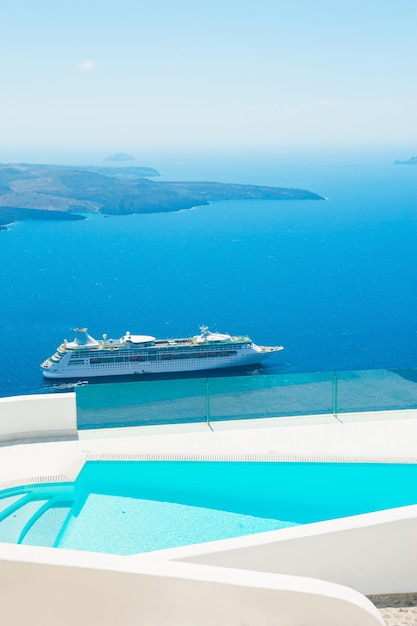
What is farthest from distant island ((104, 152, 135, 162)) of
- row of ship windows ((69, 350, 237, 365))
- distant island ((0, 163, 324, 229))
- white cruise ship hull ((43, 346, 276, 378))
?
row of ship windows ((69, 350, 237, 365))

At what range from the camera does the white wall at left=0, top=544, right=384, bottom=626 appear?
5.94 feet

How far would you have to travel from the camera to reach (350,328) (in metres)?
25.3

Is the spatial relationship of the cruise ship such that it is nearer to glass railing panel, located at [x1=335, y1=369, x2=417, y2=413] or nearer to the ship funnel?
the ship funnel

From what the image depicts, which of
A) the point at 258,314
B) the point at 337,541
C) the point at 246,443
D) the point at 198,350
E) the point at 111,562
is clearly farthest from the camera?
the point at 258,314

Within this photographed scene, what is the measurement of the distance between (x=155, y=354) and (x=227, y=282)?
10038mm

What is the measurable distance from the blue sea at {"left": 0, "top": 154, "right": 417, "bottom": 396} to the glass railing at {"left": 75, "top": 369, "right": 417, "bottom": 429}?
618 inches

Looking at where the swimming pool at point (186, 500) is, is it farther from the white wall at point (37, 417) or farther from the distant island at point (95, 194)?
the distant island at point (95, 194)

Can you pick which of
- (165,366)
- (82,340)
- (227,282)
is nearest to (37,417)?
(82,340)

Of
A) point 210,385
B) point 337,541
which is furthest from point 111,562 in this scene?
point 210,385

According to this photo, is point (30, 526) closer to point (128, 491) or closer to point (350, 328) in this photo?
point (128, 491)

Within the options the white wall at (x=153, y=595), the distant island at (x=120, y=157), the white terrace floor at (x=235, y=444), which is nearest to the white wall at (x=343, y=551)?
the white wall at (x=153, y=595)

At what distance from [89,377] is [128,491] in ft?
62.3

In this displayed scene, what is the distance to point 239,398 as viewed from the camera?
16.5 ft

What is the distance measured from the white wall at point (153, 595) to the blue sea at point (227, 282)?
1870 centimetres
